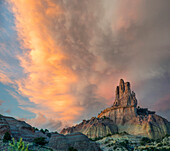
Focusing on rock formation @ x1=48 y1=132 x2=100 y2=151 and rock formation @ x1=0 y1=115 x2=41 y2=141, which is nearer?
rock formation @ x1=0 y1=115 x2=41 y2=141

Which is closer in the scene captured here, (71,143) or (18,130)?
(18,130)

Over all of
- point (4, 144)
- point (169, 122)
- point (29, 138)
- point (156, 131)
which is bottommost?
point (4, 144)

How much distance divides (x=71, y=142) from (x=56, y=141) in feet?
28.5

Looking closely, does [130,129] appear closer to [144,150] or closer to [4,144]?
[144,150]

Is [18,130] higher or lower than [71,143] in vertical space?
lower

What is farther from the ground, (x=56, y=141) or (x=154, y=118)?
(x=154, y=118)

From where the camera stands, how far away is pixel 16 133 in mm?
66062

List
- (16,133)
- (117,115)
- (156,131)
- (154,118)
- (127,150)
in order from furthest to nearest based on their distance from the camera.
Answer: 1. (117,115)
2. (154,118)
3. (156,131)
4. (127,150)
5. (16,133)

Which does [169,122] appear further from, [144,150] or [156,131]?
[144,150]

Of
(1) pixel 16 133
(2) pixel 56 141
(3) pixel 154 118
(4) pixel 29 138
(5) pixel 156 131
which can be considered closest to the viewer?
(1) pixel 16 133

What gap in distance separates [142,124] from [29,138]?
13471 cm

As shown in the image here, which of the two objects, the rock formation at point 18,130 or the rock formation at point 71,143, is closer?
the rock formation at point 18,130

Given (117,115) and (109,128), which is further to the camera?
(117,115)

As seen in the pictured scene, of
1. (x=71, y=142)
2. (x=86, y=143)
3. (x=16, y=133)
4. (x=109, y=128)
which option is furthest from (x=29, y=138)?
(x=109, y=128)
